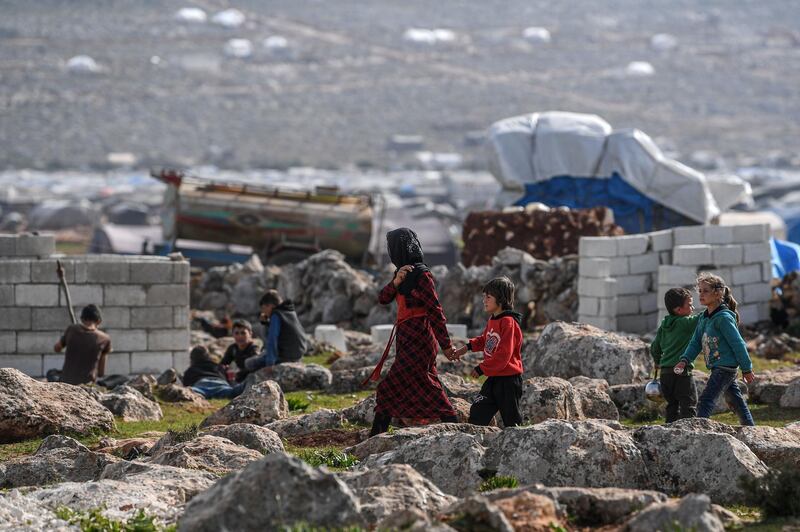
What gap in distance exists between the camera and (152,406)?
36.7 feet

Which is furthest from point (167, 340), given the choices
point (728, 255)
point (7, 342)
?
point (728, 255)

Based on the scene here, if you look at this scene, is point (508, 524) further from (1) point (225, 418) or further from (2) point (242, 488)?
(1) point (225, 418)

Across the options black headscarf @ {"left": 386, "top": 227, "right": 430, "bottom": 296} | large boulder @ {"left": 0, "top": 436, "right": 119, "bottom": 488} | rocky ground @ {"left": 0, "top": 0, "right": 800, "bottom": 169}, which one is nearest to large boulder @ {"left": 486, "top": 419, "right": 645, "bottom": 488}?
black headscarf @ {"left": 386, "top": 227, "right": 430, "bottom": 296}

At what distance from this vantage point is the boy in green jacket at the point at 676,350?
351 inches

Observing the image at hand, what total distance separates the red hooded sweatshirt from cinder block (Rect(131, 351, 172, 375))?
20.8 feet

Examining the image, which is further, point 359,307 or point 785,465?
point 359,307

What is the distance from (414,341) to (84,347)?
4744 mm

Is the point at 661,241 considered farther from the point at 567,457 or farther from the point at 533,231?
the point at 567,457

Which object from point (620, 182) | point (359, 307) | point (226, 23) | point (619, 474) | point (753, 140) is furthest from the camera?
point (226, 23)

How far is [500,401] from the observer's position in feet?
27.2

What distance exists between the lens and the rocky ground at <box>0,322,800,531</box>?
5395mm

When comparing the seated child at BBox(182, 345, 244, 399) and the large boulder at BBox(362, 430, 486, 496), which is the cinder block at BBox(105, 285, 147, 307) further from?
the large boulder at BBox(362, 430, 486, 496)

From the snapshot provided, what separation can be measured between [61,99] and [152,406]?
101 meters

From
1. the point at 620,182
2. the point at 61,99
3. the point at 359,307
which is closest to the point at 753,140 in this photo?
the point at 61,99
